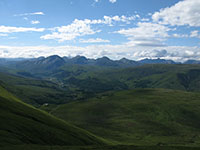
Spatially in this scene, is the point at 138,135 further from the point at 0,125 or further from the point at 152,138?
the point at 0,125

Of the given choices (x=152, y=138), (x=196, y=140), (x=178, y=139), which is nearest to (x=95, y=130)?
(x=152, y=138)

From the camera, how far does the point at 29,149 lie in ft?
198

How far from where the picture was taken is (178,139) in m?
186

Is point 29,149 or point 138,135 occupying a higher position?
point 29,149

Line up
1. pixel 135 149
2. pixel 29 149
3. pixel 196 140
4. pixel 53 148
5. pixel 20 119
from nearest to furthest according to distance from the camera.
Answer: pixel 29 149 → pixel 53 148 → pixel 135 149 → pixel 20 119 → pixel 196 140

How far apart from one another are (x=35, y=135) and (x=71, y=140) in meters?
17.4

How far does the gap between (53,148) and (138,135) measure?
140247mm

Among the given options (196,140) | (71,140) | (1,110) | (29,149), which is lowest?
(196,140)

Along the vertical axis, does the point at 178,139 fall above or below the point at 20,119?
below

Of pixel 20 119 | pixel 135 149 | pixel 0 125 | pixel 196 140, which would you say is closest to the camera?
pixel 0 125

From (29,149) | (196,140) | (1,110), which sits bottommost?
(196,140)

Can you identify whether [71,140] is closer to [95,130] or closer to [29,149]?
[29,149]

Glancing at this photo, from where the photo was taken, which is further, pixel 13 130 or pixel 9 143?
pixel 13 130

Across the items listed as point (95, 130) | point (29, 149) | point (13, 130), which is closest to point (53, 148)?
point (29, 149)
